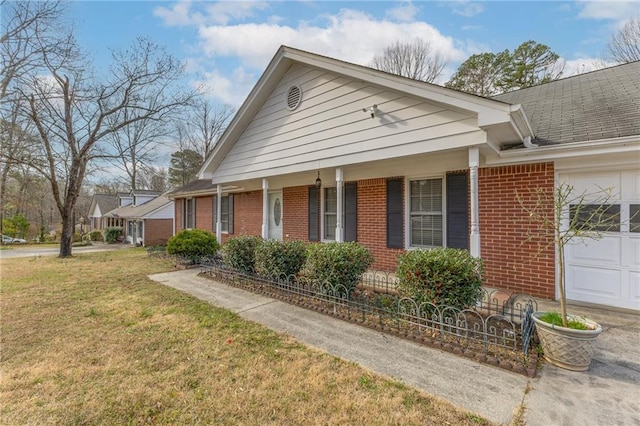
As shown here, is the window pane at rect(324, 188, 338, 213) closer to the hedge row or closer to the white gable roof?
the white gable roof

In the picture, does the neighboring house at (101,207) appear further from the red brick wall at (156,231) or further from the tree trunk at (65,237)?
the tree trunk at (65,237)

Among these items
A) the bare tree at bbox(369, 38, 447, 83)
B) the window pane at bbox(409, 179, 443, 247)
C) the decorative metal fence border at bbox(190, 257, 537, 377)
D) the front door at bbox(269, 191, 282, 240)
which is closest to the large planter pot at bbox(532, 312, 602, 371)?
the decorative metal fence border at bbox(190, 257, 537, 377)

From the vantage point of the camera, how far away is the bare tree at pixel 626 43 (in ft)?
45.9

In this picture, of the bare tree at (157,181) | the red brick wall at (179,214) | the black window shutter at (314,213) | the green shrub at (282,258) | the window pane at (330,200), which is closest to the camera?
the green shrub at (282,258)

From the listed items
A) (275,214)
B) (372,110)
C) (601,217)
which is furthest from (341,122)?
(275,214)

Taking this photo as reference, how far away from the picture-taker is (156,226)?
68.8 ft

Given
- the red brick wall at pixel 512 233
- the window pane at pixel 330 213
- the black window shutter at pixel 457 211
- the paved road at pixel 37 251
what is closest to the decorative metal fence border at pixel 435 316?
the red brick wall at pixel 512 233

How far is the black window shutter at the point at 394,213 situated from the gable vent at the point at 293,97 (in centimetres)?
305

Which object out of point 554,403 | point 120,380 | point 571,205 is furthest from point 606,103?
point 120,380

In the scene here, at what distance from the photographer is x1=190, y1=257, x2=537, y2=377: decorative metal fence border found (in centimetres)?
333

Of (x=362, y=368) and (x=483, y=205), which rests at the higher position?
(x=483, y=205)

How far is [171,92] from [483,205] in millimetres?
15726

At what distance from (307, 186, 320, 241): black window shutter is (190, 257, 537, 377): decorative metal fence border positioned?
277cm

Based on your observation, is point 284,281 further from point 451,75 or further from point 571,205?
point 451,75
